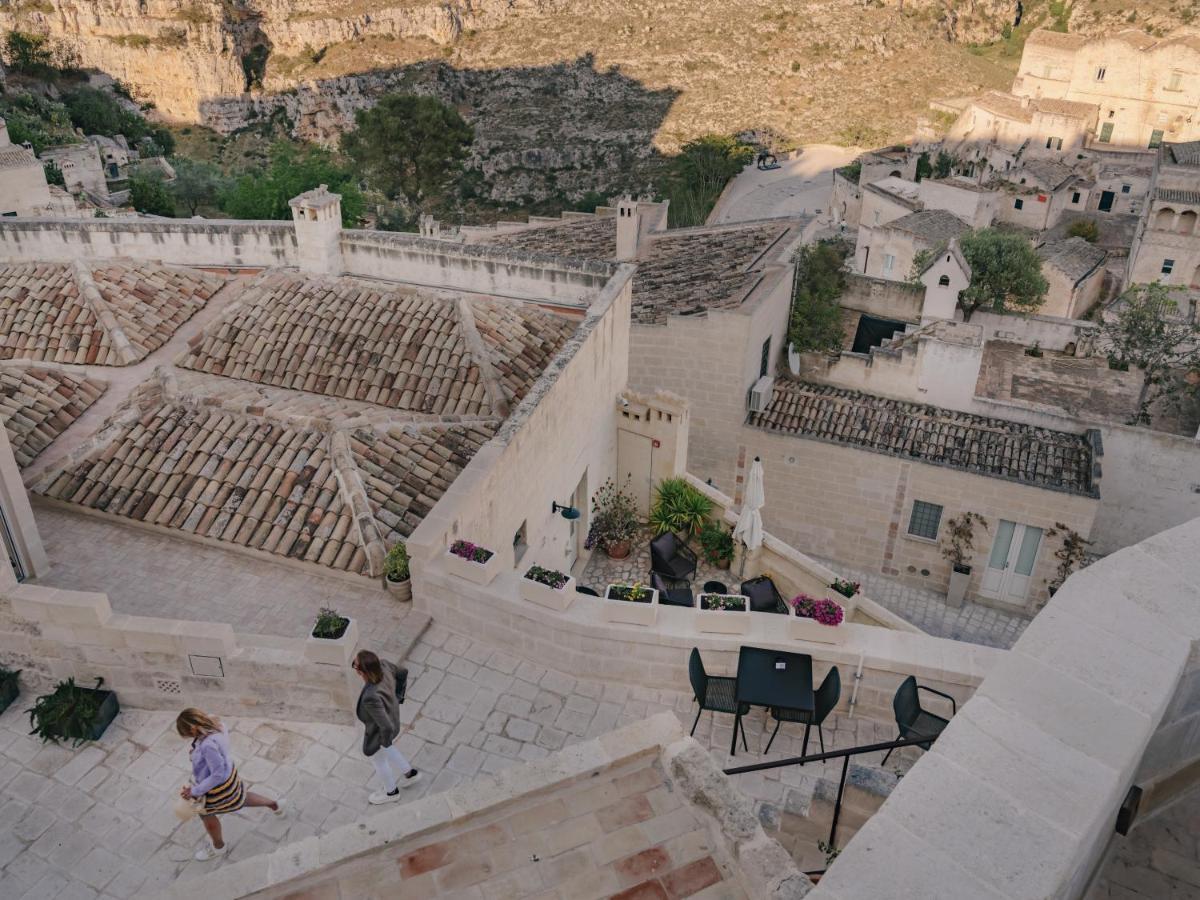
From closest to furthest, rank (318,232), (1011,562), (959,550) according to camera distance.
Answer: (318,232), (1011,562), (959,550)

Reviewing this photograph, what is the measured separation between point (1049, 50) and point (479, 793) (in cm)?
7764

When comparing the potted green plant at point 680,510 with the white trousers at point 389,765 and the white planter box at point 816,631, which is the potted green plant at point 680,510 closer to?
the white planter box at point 816,631

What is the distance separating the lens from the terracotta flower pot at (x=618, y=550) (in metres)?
16.7

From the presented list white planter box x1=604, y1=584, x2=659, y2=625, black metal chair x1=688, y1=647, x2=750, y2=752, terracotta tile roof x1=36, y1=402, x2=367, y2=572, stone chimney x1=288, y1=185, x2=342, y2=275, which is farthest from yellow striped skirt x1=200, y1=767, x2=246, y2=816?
stone chimney x1=288, y1=185, x2=342, y2=275

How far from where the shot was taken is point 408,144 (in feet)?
165

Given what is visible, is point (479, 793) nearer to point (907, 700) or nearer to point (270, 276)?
point (907, 700)

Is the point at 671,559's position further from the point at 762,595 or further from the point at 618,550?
the point at 762,595

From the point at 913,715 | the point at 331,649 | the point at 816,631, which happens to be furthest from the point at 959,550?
the point at 331,649

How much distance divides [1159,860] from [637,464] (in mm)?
13956

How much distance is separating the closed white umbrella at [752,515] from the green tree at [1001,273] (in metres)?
19.3

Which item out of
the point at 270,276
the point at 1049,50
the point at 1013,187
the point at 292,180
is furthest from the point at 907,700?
the point at 1049,50

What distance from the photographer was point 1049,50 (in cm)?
6781

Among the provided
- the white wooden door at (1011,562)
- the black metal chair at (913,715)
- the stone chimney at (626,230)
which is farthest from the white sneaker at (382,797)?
the stone chimney at (626,230)

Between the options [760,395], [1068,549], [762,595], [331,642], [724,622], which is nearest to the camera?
[331,642]
